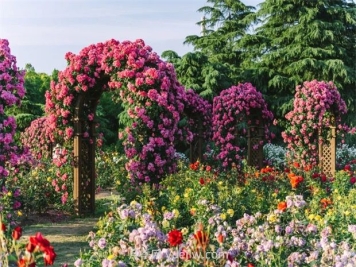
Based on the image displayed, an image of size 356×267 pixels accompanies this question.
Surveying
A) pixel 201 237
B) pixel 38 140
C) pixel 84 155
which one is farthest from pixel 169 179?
pixel 38 140

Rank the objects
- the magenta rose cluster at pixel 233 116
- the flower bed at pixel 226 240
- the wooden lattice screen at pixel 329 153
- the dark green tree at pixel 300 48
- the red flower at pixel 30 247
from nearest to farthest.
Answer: the red flower at pixel 30 247, the flower bed at pixel 226 240, the wooden lattice screen at pixel 329 153, the magenta rose cluster at pixel 233 116, the dark green tree at pixel 300 48

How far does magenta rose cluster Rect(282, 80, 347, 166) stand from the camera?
12.3 m

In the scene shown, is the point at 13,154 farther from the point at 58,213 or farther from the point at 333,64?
the point at 333,64

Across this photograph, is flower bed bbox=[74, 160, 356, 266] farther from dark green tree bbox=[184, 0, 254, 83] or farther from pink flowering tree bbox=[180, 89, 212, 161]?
dark green tree bbox=[184, 0, 254, 83]

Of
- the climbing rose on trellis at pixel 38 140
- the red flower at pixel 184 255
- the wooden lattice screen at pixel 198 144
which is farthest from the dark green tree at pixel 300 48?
the red flower at pixel 184 255

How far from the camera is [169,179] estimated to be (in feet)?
25.2

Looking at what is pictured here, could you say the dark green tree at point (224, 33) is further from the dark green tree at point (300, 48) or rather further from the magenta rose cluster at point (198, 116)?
the magenta rose cluster at point (198, 116)

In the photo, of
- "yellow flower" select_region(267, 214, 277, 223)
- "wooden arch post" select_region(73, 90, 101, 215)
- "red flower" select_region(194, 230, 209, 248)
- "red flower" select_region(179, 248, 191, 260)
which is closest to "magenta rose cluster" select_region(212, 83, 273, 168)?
"wooden arch post" select_region(73, 90, 101, 215)

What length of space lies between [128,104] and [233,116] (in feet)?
15.7

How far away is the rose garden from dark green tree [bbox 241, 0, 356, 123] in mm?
6386

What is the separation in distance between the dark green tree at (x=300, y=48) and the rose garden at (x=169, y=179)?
6386 mm

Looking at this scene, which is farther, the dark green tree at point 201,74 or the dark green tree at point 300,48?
the dark green tree at point 300,48

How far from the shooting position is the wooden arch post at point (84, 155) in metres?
8.87

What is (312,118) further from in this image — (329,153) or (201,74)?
(201,74)
